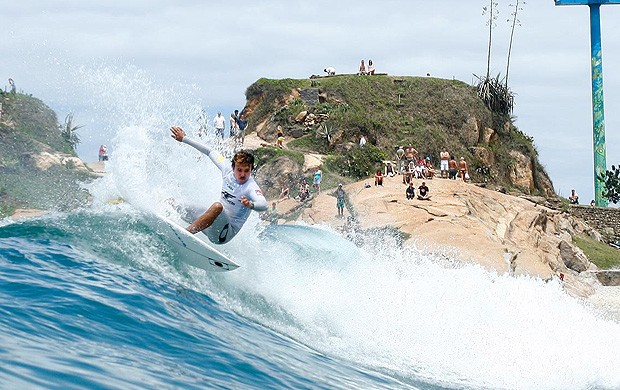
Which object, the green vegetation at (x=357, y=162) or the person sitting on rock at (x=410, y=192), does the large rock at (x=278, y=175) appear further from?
the person sitting on rock at (x=410, y=192)

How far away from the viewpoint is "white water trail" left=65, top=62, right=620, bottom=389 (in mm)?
9984

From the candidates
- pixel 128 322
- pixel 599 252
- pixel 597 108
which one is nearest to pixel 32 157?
pixel 599 252

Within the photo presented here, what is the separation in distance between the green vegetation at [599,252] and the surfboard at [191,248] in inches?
964

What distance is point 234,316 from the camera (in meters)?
9.59

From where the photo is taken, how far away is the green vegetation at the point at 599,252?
31969 mm

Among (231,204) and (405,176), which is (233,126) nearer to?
(405,176)

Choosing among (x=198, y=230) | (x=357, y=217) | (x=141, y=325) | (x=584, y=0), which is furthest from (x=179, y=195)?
(x=584, y=0)

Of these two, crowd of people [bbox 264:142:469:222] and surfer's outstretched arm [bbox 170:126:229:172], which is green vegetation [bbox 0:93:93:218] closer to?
crowd of people [bbox 264:142:469:222]

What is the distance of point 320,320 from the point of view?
10.6m

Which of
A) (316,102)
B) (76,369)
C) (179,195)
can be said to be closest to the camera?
(76,369)

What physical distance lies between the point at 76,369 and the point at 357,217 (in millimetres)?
19952

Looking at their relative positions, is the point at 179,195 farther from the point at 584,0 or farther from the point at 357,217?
the point at 584,0

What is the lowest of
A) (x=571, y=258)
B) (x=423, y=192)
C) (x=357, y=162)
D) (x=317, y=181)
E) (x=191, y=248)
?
(x=571, y=258)

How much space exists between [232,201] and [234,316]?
1534 mm
